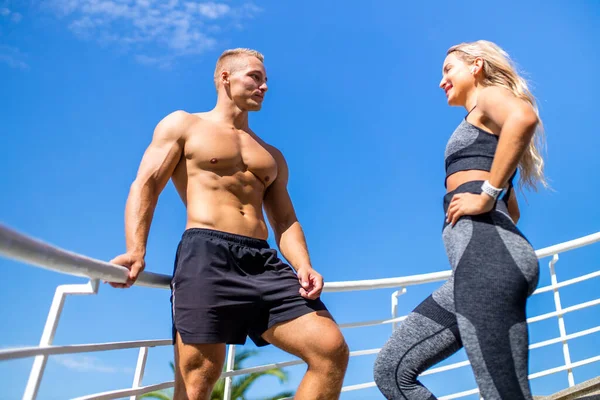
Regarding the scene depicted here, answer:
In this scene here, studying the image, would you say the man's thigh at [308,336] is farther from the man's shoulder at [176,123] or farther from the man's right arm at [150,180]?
the man's shoulder at [176,123]

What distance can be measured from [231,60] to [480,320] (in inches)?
72.0

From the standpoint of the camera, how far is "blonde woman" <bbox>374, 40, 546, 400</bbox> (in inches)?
63.3

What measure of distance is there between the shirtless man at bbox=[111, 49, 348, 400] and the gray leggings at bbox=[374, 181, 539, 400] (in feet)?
1.26

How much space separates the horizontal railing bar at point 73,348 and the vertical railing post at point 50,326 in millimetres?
33

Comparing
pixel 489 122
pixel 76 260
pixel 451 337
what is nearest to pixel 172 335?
pixel 76 260

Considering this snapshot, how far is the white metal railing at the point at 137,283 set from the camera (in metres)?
1.34

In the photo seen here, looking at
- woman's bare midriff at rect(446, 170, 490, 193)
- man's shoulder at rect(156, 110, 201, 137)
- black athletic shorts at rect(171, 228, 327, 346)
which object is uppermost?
man's shoulder at rect(156, 110, 201, 137)

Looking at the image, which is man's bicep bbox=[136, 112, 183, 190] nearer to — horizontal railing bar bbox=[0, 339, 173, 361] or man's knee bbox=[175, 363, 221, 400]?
horizontal railing bar bbox=[0, 339, 173, 361]

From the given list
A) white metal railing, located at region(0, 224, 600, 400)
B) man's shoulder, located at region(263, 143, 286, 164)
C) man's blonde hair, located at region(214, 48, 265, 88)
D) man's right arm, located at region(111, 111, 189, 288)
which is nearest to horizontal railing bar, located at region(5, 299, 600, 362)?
A: white metal railing, located at region(0, 224, 600, 400)

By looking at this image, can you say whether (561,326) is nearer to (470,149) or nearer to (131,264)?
(470,149)

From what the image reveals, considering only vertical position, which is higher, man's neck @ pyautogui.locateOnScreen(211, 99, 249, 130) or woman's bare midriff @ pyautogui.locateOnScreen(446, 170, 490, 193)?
man's neck @ pyautogui.locateOnScreen(211, 99, 249, 130)

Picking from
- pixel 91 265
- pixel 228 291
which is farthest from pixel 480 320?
pixel 91 265

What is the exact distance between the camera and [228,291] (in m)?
2.21

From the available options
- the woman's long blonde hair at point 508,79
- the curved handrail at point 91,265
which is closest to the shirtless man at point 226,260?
the curved handrail at point 91,265
